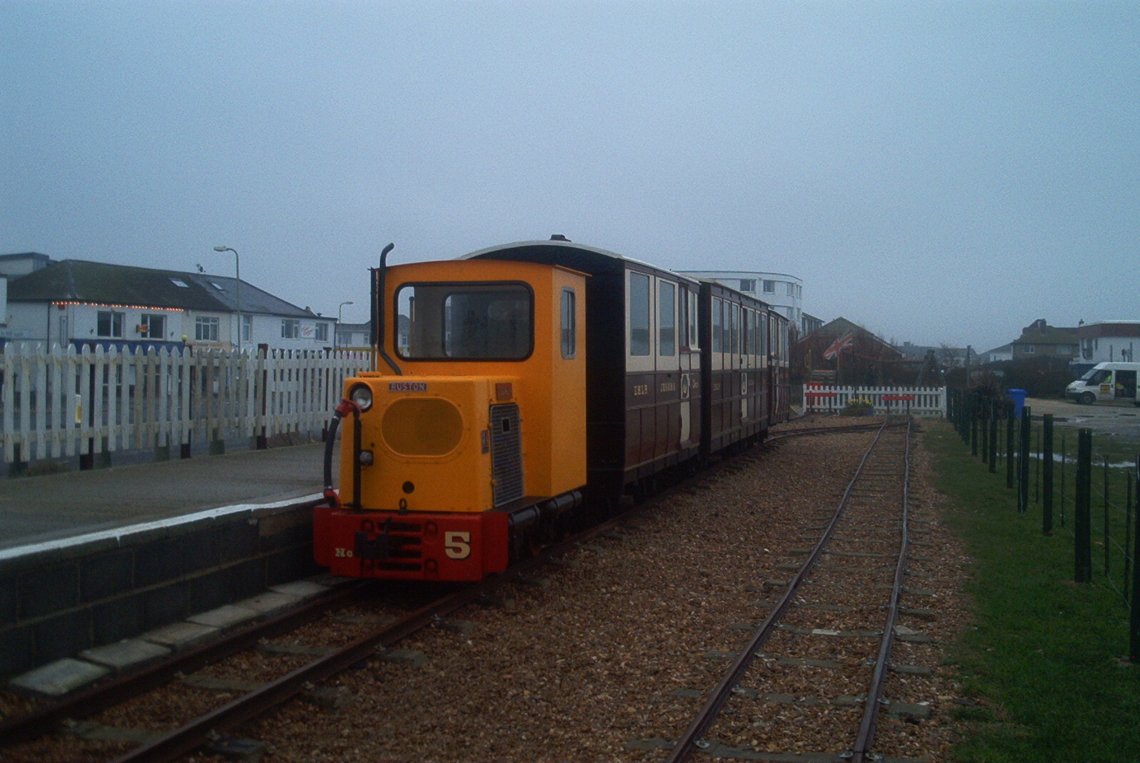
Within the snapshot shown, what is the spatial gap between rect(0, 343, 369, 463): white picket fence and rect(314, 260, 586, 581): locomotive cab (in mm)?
4331

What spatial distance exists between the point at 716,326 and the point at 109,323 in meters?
33.4

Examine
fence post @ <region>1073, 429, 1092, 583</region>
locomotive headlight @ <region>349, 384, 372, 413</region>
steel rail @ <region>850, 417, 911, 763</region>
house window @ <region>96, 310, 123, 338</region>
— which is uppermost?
house window @ <region>96, 310, 123, 338</region>

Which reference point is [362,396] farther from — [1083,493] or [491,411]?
[1083,493]

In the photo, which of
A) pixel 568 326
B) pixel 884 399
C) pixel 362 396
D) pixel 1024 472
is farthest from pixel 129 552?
pixel 884 399

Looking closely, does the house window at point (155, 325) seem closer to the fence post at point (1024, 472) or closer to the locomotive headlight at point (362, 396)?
the fence post at point (1024, 472)

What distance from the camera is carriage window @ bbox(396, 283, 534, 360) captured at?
879 cm

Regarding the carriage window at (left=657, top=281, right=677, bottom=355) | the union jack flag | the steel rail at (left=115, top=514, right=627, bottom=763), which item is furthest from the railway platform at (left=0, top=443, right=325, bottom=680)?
the union jack flag

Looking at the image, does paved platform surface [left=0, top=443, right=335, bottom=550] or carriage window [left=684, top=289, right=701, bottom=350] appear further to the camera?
carriage window [left=684, top=289, right=701, bottom=350]

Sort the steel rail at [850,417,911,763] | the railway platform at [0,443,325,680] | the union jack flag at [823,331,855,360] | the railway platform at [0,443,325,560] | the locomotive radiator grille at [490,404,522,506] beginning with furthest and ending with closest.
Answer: the union jack flag at [823,331,855,360] → the locomotive radiator grille at [490,404,522,506] → the railway platform at [0,443,325,560] → the railway platform at [0,443,325,680] → the steel rail at [850,417,911,763]

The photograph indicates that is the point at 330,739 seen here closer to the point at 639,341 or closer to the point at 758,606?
the point at 758,606

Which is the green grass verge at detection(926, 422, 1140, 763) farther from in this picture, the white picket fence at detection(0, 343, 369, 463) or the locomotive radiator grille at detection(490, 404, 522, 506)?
the white picket fence at detection(0, 343, 369, 463)

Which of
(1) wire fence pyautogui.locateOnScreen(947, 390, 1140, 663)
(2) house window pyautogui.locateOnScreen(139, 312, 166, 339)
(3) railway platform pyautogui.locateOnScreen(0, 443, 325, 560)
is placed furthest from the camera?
(2) house window pyautogui.locateOnScreen(139, 312, 166, 339)

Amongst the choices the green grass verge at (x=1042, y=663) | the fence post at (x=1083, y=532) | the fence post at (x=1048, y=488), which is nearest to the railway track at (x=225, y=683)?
the green grass verge at (x=1042, y=663)

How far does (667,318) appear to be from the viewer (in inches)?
486
